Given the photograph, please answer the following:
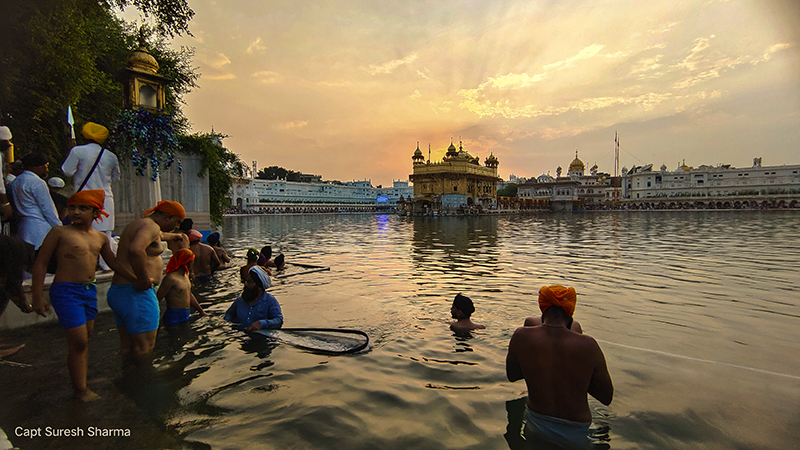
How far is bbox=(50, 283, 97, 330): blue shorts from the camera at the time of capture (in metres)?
Answer: 3.23

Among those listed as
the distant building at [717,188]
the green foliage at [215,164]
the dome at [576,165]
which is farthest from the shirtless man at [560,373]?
the dome at [576,165]

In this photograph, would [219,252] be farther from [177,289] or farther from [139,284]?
[139,284]

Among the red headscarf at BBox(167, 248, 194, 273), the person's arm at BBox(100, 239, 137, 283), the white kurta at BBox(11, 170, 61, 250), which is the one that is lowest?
the red headscarf at BBox(167, 248, 194, 273)

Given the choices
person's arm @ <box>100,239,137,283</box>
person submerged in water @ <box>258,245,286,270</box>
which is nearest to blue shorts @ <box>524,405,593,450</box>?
Result: person's arm @ <box>100,239,137,283</box>

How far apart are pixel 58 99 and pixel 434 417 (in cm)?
985

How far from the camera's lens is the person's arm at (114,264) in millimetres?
3562

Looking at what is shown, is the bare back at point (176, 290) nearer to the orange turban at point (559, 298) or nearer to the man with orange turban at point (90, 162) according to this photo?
the man with orange turban at point (90, 162)

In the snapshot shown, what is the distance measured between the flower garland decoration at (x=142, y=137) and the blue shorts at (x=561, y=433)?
31.3 feet

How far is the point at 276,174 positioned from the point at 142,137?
10801cm

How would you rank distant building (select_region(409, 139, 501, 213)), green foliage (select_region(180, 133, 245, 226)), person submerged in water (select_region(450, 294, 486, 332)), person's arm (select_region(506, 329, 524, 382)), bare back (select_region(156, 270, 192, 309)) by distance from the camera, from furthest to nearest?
distant building (select_region(409, 139, 501, 213)) → green foliage (select_region(180, 133, 245, 226)) → person submerged in water (select_region(450, 294, 486, 332)) → bare back (select_region(156, 270, 192, 309)) → person's arm (select_region(506, 329, 524, 382))

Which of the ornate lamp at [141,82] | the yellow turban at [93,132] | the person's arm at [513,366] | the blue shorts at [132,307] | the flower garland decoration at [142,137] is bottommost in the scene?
the person's arm at [513,366]

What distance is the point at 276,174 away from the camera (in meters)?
112

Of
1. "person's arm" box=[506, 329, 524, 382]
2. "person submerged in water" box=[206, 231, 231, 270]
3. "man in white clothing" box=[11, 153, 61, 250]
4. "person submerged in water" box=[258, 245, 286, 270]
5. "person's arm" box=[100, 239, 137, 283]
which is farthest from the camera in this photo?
"person submerged in water" box=[206, 231, 231, 270]

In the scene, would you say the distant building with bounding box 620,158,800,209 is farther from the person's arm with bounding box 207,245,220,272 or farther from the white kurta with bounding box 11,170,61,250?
the white kurta with bounding box 11,170,61,250
